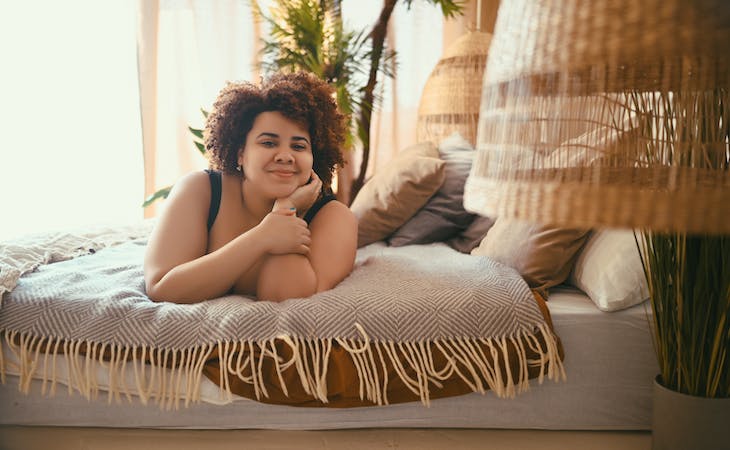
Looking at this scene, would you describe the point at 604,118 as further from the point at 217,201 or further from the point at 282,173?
the point at 217,201

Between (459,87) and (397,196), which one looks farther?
(459,87)

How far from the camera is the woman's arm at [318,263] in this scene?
136 cm

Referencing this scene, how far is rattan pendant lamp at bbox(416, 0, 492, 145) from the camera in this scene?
3111 mm

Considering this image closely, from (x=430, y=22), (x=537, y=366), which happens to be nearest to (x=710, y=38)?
(x=537, y=366)

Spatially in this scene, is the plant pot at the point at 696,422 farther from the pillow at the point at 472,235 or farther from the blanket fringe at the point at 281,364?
the pillow at the point at 472,235

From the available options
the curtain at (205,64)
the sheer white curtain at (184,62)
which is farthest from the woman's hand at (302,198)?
the sheer white curtain at (184,62)

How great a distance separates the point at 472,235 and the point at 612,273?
2.28 feet

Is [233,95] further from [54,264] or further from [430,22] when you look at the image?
[430,22]

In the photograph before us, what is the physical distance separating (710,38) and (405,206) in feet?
4.85

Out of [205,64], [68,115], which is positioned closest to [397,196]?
[205,64]

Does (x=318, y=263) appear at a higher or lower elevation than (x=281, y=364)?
higher

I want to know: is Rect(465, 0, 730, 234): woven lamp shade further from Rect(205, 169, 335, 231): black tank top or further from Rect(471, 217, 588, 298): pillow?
Rect(205, 169, 335, 231): black tank top

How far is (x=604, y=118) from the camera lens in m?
0.70

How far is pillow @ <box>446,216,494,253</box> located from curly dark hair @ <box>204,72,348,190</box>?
56cm
